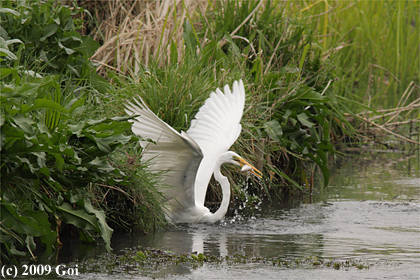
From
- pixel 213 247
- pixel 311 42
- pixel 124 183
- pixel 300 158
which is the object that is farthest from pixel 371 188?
pixel 124 183

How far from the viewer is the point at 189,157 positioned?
16.4 feet

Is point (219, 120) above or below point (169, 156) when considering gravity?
above

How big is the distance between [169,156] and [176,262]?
4.12ft

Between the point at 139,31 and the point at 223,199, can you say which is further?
the point at 139,31

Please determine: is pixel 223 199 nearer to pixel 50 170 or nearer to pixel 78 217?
pixel 78 217

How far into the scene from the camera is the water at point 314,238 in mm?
3883

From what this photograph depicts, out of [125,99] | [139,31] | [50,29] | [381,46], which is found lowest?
[125,99]

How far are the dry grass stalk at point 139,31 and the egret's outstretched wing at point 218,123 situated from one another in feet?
3.98

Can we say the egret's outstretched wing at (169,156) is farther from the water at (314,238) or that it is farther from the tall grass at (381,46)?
the tall grass at (381,46)

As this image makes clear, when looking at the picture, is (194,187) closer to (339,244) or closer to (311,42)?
(339,244)

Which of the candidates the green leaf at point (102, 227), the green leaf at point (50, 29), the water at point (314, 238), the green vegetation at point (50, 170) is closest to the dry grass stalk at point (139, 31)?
the green leaf at point (50, 29)

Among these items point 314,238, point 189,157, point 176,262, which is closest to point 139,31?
point 189,157

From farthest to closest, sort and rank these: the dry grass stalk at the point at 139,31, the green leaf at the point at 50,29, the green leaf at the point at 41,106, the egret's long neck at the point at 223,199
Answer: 1. the dry grass stalk at the point at 139,31
2. the green leaf at the point at 50,29
3. the egret's long neck at the point at 223,199
4. the green leaf at the point at 41,106

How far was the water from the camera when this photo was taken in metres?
3.88
